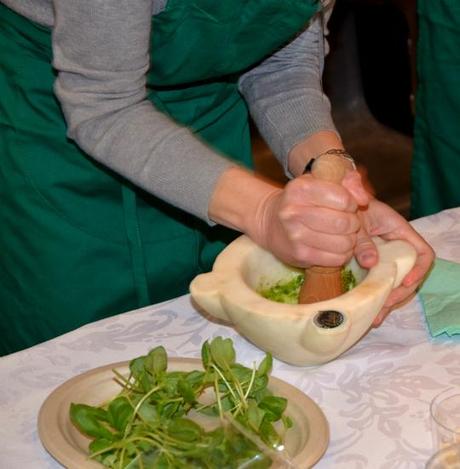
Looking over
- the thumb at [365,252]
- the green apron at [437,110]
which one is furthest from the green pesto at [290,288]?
the green apron at [437,110]

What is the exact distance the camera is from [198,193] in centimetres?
115

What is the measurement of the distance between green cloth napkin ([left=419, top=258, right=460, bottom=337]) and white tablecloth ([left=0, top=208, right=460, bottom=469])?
1 cm

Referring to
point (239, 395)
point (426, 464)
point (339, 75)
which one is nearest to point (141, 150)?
point (239, 395)

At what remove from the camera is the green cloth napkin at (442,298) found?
3.65 ft

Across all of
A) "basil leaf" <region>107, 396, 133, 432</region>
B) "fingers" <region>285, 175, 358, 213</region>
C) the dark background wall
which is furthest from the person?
the dark background wall

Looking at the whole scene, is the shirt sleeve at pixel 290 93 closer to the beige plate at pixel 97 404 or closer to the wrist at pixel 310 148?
the wrist at pixel 310 148

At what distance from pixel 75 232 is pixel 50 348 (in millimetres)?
300

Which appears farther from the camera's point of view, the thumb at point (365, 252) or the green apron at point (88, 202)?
the green apron at point (88, 202)

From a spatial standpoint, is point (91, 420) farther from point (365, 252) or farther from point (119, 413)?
point (365, 252)

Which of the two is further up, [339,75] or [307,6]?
[307,6]

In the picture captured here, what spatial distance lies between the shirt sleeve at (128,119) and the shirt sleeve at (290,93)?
210 mm

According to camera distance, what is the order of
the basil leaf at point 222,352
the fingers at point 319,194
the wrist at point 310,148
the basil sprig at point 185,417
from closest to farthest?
the basil sprig at point 185,417 → the basil leaf at point 222,352 → the fingers at point 319,194 → the wrist at point 310,148

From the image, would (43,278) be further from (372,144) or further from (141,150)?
(372,144)

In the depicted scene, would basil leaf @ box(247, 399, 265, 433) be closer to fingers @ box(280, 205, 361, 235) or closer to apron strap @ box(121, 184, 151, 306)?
fingers @ box(280, 205, 361, 235)
